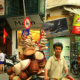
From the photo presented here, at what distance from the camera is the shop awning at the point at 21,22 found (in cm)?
1395

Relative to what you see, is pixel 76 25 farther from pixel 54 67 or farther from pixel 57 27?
pixel 54 67

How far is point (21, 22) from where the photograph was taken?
14.5 metres

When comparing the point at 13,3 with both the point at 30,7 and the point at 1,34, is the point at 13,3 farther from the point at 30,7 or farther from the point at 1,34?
the point at 1,34

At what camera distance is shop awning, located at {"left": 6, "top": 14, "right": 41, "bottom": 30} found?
13.9 meters

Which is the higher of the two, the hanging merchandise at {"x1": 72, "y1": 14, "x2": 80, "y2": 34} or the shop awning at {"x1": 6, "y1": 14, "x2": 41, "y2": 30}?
the shop awning at {"x1": 6, "y1": 14, "x2": 41, "y2": 30}

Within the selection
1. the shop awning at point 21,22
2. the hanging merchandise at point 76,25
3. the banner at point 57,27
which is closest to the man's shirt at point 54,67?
A: the hanging merchandise at point 76,25

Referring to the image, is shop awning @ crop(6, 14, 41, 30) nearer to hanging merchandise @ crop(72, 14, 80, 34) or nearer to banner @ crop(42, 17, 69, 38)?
banner @ crop(42, 17, 69, 38)

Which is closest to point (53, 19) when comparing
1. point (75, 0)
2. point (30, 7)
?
point (75, 0)

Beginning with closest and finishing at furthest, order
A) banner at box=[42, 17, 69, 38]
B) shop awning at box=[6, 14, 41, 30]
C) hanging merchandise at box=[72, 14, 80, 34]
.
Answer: hanging merchandise at box=[72, 14, 80, 34] < banner at box=[42, 17, 69, 38] < shop awning at box=[6, 14, 41, 30]

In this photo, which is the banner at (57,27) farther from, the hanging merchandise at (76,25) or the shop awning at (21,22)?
the shop awning at (21,22)

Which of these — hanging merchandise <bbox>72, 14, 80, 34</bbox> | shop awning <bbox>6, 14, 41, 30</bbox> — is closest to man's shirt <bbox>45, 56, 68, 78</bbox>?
hanging merchandise <bbox>72, 14, 80, 34</bbox>

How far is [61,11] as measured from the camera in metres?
11.7

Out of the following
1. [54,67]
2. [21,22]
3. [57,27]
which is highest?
[21,22]

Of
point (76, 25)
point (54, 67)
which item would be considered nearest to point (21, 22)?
point (76, 25)
